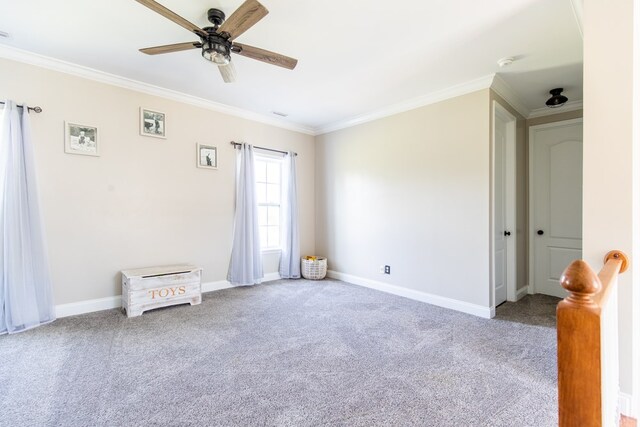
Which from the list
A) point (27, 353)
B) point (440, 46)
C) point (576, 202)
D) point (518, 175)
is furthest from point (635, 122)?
point (27, 353)

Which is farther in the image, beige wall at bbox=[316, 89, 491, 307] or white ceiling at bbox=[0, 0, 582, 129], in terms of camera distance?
beige wall at bbox=[316, 89, 491, 307]

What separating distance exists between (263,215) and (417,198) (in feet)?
7.82

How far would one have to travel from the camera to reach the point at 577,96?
362cm

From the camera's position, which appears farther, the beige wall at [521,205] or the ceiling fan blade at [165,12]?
the beige wall at [521,205]

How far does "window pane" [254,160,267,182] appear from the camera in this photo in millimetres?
4715

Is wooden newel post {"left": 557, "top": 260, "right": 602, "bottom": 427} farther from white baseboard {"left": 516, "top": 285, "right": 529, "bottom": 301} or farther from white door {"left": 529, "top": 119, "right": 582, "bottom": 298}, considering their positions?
white door {"left": 529, "top": 119, "right": 582, "bottom": 298}

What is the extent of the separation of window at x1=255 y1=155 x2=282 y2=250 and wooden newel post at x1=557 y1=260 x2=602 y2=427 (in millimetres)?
4269

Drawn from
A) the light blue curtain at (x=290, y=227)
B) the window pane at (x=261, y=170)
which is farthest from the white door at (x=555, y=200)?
the window pane at (x=261, y=170)

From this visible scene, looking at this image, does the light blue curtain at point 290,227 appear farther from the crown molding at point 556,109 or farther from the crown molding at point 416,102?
the crown molding at point 556,109

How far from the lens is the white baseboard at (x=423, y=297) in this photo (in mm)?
3242

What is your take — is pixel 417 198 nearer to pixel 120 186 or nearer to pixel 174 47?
pixel 174 47

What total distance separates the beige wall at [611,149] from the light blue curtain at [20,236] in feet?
14.4

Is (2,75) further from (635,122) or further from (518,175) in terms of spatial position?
(518,175)

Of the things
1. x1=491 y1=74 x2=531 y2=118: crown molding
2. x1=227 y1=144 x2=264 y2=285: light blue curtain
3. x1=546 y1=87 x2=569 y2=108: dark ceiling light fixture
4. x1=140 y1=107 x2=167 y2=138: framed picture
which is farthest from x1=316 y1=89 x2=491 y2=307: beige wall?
x1=140 y1=107 x2=167 y2=138: framed picture
